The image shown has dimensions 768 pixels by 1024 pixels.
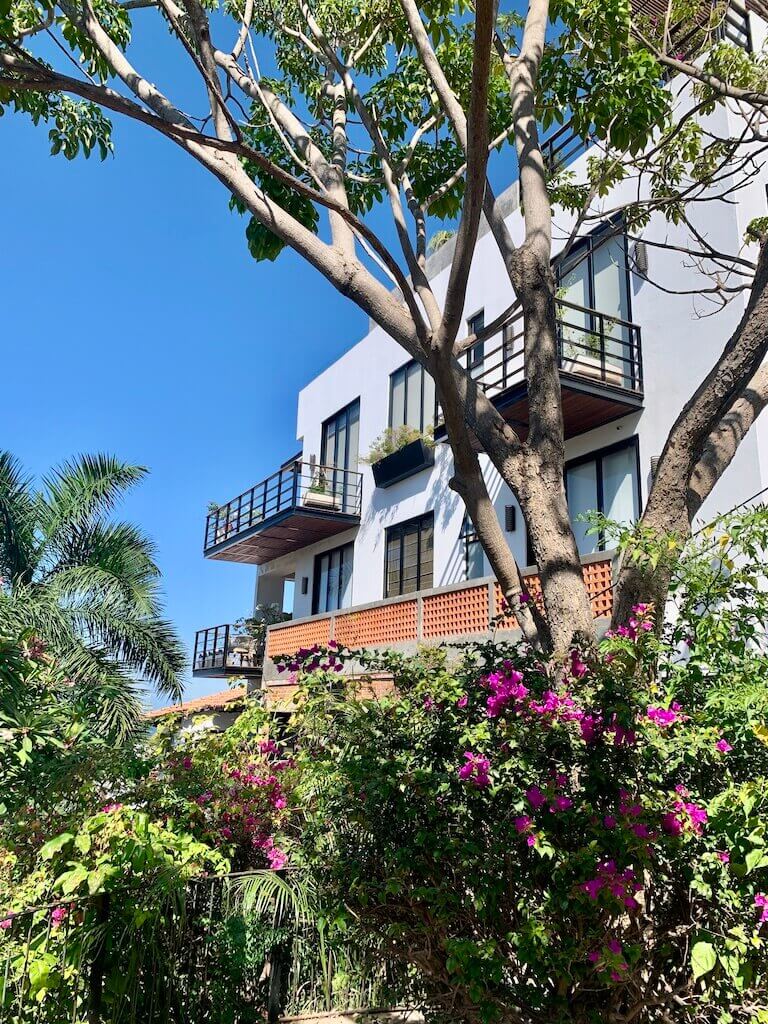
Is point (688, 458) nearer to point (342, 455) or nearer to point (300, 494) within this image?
point (300, 494)

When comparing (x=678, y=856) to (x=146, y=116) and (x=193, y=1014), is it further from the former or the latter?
(x=146, y=116)

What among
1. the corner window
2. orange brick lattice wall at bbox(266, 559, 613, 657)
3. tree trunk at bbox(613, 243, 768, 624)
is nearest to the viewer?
tree trunk at bbox(613, 243, 768, 624)

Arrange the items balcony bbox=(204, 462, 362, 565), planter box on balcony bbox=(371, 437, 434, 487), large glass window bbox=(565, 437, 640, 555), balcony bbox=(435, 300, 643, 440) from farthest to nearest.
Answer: balcony bbox=(204, 462, 362, 565), planter box on balcony bbox=(371, 437, 434, 487), large glass window bbox=(565, 437, 640, 555), balcony bbox=(435, 300, 643, 440)

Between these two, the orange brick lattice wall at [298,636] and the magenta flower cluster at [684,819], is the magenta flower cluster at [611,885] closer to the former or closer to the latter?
the magenta flower cluster at [684,819]

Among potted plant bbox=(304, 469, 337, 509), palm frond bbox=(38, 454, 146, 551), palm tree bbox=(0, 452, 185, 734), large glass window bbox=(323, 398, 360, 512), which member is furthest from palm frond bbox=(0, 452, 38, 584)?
large glass window bbox=(323, 398, 360, 512)

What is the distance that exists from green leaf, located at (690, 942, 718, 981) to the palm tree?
11.9m

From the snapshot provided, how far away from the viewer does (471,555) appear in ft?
52.0

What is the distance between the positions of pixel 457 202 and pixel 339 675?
484 cm

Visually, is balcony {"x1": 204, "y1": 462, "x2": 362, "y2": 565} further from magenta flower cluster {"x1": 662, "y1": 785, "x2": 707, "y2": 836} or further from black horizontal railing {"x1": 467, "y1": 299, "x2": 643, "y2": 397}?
magenta flower cluster {"x1": 662, "y1": 785, "x2": 707, "y2": 836}

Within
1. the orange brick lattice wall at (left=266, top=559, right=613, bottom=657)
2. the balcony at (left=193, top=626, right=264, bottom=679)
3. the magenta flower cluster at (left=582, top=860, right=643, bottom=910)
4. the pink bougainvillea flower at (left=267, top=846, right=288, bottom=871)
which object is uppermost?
the balcony at (left=193, top=626, right=264, bottom=679)

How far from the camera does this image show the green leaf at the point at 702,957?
3219 millimetres

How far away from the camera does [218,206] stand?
8.34 meters

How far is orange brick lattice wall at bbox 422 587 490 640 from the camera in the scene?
1284 cm

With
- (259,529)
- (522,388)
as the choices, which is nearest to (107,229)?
(259,529)
